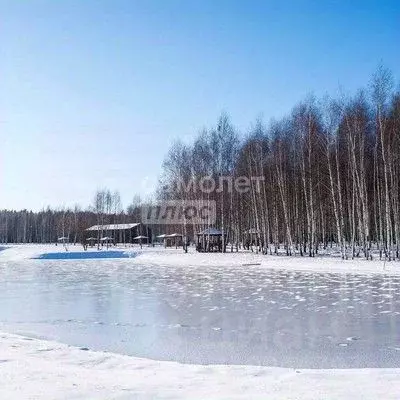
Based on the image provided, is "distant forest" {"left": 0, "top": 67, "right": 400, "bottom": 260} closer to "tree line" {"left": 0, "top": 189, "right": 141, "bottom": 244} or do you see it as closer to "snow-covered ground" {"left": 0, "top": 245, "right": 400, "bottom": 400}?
"snow-covered ground" {"left": 0, "top": 245, "right": 400, "bottom": 400}

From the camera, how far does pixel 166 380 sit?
5.81 meters

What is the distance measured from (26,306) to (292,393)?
10.4m

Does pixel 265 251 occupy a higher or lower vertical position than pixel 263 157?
lower

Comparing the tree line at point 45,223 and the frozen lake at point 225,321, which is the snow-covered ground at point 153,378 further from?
the tree line at point 45,223

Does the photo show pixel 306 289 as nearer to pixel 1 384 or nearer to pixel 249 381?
pixel 249 381

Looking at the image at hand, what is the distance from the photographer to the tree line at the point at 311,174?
3238 centimetres

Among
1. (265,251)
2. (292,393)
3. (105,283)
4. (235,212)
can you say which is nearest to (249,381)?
(292,393)

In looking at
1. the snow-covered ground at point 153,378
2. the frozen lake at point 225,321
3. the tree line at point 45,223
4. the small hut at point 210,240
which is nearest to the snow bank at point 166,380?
the snow-covered ground at point 153,378

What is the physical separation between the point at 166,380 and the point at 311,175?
3315 cm

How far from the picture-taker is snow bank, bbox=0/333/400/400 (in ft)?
16.8

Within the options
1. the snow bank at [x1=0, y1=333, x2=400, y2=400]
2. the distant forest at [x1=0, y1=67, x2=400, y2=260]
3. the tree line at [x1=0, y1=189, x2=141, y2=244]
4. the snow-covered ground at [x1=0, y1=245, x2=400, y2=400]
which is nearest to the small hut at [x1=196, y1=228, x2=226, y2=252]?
the distant forest at [x1=0, y1=67, x2=400, y2=260]

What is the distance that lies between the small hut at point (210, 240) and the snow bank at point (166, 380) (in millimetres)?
40522

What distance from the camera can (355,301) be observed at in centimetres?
1438

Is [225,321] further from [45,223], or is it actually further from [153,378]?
[45,223]
